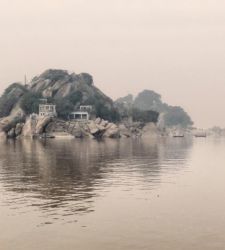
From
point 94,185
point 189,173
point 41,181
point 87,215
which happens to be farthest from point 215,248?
point 189,173

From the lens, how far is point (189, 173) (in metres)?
52.1

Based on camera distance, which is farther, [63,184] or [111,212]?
[63,184]

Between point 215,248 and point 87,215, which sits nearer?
point 215,248

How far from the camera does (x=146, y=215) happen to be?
89.9 ft

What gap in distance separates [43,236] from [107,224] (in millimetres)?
4095

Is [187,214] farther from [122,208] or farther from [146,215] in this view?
[122,208]

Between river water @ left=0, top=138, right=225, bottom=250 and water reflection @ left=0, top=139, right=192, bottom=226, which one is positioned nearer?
river water @ left=0, top=138, right=225, bottom=250

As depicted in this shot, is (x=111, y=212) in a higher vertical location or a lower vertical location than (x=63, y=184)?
lower

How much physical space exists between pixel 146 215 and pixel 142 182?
1594cm

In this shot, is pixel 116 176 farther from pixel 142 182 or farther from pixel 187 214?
pixel 187 214

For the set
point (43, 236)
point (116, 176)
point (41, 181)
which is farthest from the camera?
point (116, 176)

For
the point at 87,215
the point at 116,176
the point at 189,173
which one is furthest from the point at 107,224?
the point at 189,173

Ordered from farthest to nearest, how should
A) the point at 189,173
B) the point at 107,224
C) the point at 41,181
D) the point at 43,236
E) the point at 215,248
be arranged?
the point at 189,173
the point at 41,181
the point at 107,224
the point at 43,236
the point at 215,248

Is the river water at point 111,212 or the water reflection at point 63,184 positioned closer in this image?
the river water at point 111,212
